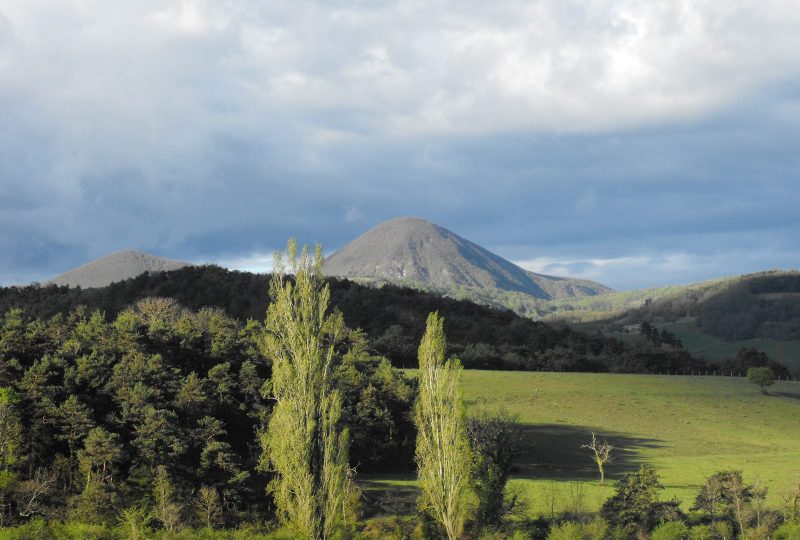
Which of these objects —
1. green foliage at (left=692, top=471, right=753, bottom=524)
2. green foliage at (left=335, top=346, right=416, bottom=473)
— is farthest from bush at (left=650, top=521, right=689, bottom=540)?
green foliage at (left=335, top=346, right=416, bottom=473)

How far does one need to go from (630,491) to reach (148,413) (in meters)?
34.1

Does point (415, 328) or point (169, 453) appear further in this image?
point (415, 328)

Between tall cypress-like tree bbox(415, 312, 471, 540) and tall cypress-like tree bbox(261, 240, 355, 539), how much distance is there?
5.18 metres

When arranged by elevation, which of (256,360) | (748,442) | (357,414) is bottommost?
(748,442)

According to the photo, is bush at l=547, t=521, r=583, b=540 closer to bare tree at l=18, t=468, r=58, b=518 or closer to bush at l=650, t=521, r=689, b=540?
bush at l=650, t=521, r=689, b=540

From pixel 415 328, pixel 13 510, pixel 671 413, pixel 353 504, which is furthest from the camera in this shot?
pixel 415 328

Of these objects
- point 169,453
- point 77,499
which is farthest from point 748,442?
point 77,499

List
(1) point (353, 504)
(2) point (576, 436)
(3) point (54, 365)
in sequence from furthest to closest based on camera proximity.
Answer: (2) point (576, 436), (3) point (54, 365), (1) point (353, 504)

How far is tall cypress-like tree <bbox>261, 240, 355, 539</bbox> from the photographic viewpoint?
132 ft

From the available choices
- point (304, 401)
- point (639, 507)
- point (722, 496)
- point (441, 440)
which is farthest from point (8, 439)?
point (722, 496)

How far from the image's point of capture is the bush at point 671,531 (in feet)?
158

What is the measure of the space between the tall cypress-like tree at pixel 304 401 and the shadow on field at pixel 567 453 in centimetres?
3375

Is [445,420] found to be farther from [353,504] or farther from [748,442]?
[748,442]

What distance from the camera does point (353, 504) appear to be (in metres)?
54.8
